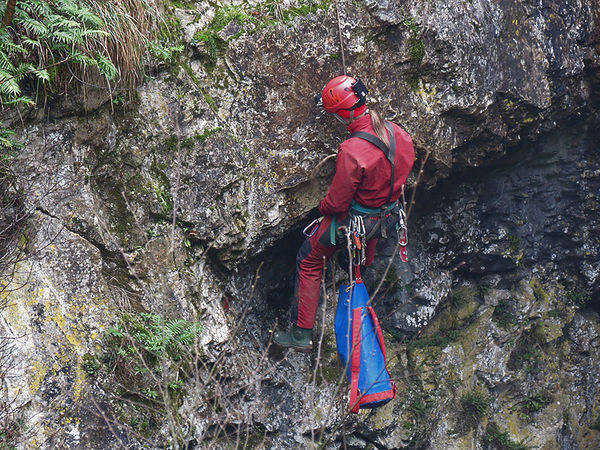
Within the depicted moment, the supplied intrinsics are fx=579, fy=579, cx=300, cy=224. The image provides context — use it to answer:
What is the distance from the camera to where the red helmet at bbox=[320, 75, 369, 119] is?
4.63 m

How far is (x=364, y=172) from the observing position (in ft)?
15.1

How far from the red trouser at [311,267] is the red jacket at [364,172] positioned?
25cm

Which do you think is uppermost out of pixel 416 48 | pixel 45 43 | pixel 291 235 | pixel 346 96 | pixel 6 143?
pixel 45 43

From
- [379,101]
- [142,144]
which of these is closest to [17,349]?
[142,144]

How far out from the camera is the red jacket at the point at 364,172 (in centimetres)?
460

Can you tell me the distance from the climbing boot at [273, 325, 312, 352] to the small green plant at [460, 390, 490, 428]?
8.98 feet

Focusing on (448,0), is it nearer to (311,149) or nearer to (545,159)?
(311,149)

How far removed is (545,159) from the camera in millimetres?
7395

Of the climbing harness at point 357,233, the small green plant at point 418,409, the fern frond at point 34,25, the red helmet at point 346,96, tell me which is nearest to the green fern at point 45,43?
the fern frond at point 34,25

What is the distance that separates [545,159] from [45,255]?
5.98 m

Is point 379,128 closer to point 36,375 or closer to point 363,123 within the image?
point 363,123

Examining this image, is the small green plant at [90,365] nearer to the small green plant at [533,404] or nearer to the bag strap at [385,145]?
the bag strap at [385,145]

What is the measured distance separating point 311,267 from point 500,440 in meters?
3.70

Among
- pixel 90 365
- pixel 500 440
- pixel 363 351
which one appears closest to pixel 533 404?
pixel 500 440
